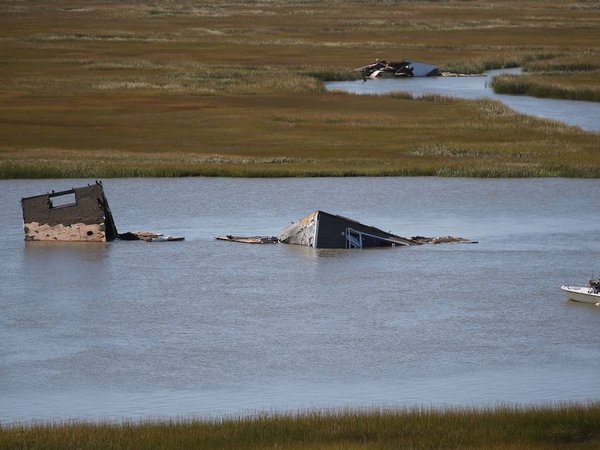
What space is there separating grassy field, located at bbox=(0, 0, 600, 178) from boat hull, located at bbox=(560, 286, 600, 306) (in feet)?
69.9

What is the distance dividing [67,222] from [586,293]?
1715 cm

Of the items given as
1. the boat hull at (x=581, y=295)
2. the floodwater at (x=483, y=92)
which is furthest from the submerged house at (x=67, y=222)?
the floodwater at (x=483, y=92)

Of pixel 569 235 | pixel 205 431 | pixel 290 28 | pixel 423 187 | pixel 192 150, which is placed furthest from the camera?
pixel 290 28

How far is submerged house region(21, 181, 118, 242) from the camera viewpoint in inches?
1628

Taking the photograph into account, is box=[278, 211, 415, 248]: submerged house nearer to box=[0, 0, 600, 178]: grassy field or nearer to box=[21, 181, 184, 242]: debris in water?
box=[21, 181, 184, 242]: debris in water

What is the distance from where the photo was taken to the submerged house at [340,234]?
40.5m

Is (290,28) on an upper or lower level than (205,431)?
upper

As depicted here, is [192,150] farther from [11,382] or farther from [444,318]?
[11,382]

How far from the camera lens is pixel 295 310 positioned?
33062mm

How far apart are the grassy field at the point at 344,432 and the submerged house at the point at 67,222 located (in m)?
19.7

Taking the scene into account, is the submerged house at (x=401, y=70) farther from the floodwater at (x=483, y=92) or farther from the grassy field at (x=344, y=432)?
the grassy field at (x=344, y=432)

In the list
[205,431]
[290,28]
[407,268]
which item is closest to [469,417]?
[205,431]

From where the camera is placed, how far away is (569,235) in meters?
42.8

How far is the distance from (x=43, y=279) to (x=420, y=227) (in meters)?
13.5
